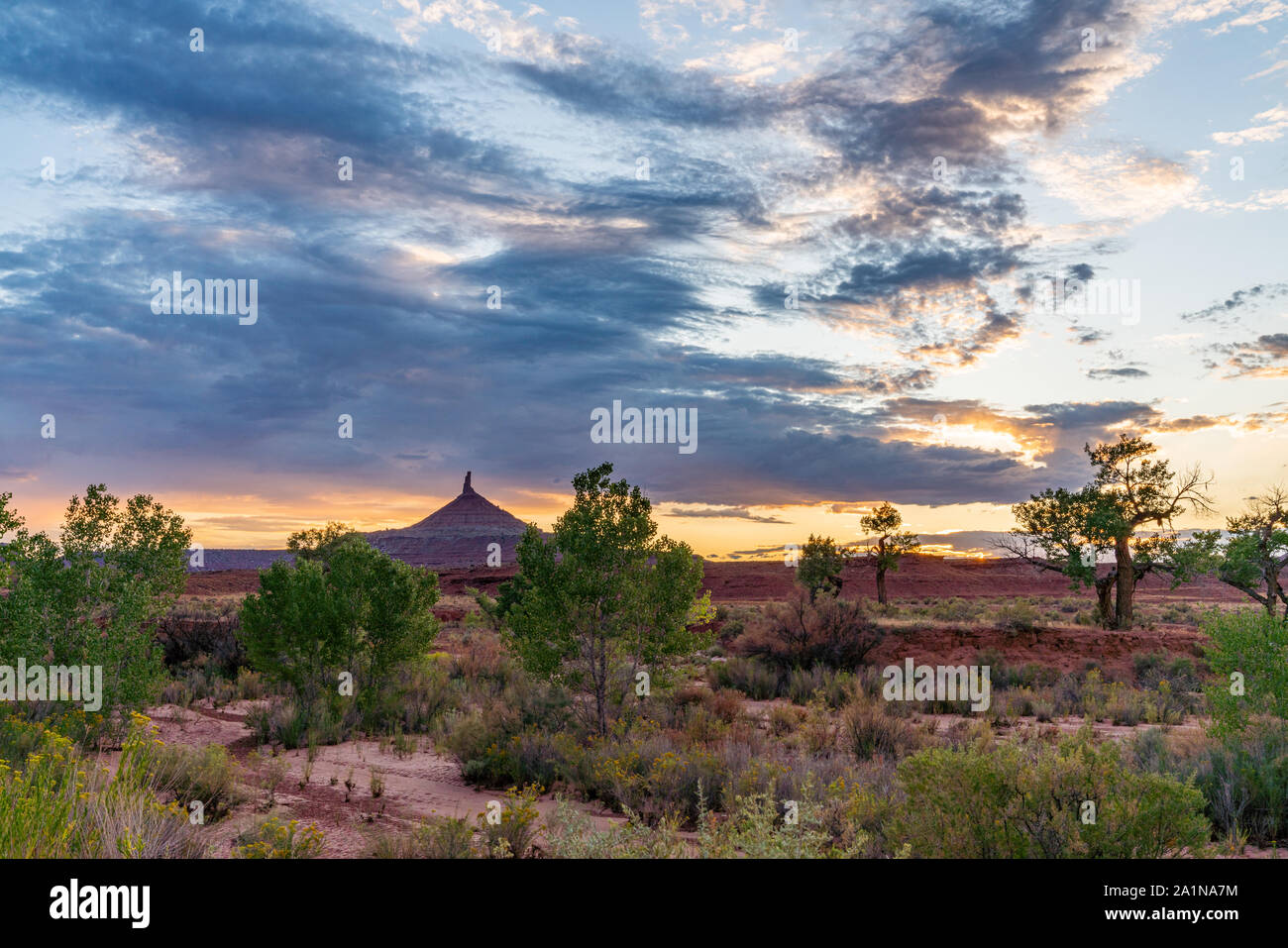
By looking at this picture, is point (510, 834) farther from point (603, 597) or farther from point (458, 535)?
point (458, 535)

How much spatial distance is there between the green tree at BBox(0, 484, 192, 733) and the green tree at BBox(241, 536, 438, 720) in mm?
2503

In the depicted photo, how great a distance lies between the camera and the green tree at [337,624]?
1628cm

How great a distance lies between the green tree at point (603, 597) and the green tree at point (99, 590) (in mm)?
5984

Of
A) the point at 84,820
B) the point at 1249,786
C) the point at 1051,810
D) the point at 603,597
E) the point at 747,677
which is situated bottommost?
the point at 747,677

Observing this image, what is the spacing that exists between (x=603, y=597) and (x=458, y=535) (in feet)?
433

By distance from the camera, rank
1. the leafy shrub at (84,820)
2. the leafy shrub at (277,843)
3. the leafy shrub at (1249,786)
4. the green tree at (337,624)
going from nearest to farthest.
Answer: the leafy shrub at (84,820) < the leafy shrub at (277,843) < the leafy shrub at (1249,786) < the green tree at (337,624)

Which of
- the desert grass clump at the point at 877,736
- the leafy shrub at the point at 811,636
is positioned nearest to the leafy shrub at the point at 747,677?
the leafy shrub at the point at 811,636

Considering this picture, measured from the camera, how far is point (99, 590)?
12781 millimetres

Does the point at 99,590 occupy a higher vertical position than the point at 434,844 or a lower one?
higher

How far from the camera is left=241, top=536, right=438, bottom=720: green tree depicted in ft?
53.4

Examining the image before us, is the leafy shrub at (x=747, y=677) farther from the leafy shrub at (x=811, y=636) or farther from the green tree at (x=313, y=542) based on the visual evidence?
the green tree at (x=313, y=542)

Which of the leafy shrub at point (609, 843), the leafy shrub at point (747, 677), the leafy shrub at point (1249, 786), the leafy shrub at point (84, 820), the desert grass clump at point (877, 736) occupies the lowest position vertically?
the leafy shrub at point (747, 677)

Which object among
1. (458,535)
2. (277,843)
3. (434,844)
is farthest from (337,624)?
(458,535)
